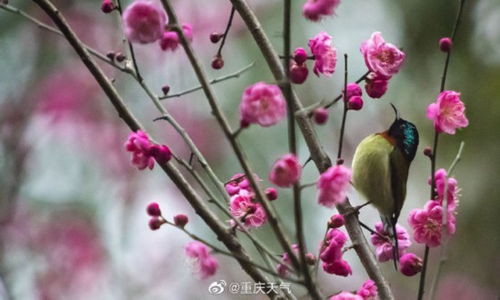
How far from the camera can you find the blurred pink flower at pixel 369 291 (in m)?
1.39

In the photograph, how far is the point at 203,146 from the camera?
14.2 ft

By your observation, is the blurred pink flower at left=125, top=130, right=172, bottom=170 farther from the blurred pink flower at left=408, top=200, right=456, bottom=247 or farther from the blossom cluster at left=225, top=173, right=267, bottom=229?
the blurred pink flower at left=408, top=200, right=456, bottom=247

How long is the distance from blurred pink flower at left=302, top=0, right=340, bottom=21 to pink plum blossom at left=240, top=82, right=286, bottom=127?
0.15 m

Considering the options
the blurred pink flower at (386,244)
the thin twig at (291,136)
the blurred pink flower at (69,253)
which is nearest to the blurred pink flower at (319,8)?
the thin twig at (291,136)

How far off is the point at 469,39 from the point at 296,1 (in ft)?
4.56

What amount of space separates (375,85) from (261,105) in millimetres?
524

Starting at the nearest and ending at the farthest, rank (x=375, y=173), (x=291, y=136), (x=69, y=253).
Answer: (x=291, y=136) → (x=375, y=173) → (x=69, y=253)

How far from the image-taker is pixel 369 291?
1.39 m

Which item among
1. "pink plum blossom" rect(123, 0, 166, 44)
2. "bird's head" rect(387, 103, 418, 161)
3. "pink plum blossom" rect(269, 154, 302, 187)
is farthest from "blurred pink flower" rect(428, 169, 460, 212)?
"bird's head" rect(387, 103, 418, 161)

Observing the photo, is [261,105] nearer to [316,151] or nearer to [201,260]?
[201,260]

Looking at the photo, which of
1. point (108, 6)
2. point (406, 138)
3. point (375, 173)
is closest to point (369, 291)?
point (108, 6)

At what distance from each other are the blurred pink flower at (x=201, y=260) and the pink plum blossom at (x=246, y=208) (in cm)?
17

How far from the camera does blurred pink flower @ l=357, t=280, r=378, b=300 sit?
1.39m

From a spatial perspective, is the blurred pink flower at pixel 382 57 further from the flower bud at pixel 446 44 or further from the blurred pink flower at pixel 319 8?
the blurred pink flower at pixel 319 8
